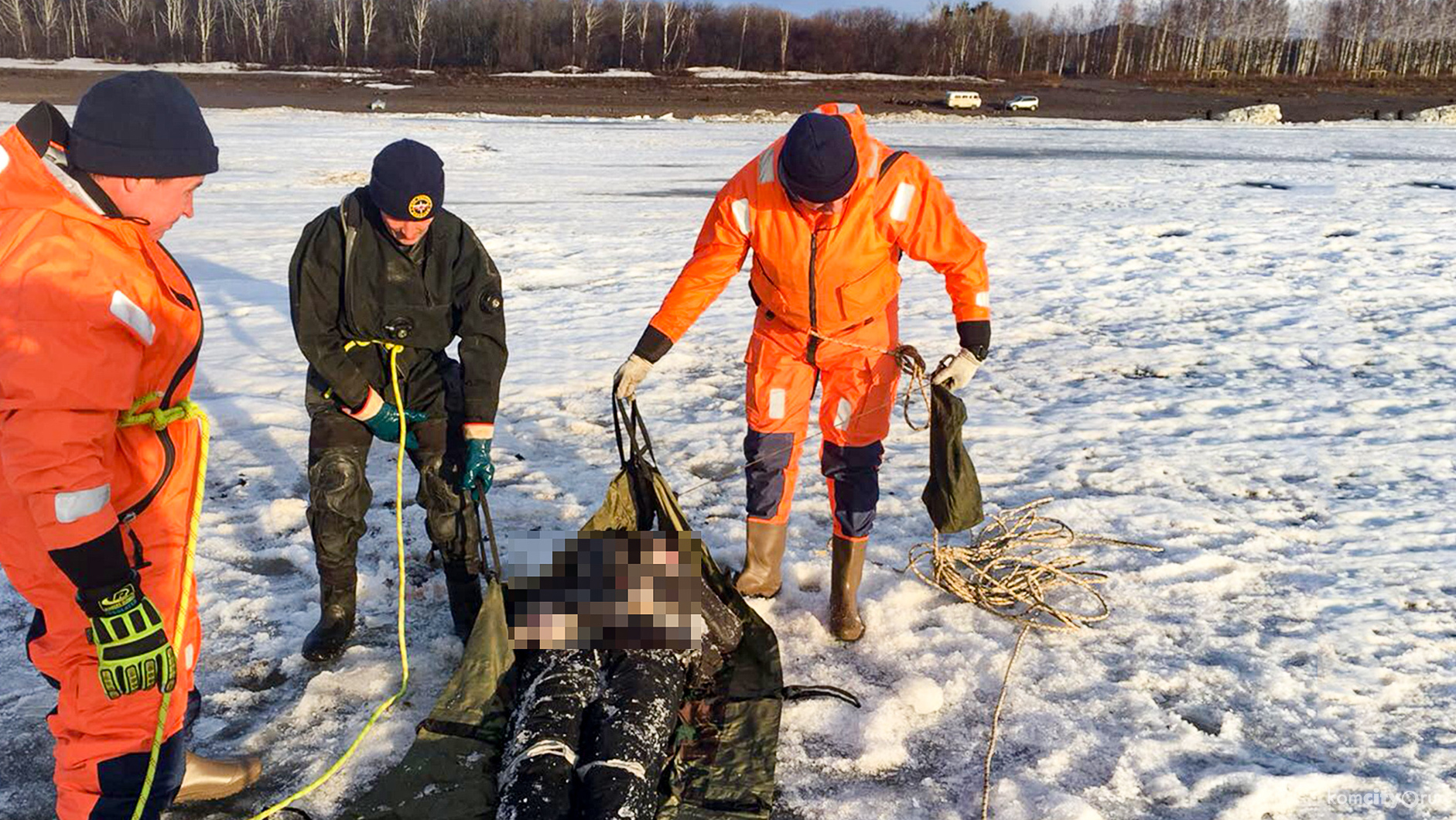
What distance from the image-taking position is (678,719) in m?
2.80

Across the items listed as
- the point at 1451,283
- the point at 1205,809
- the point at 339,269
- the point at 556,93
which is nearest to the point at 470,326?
the point at 339,269

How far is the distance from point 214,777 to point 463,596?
991 mm

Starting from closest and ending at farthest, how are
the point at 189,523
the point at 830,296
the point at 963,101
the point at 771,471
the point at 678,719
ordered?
the point at 189,523 → the point at 678,719 → the point at 830,296 → the point at 771,471 → the point at 963,101

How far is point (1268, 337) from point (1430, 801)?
4.85m

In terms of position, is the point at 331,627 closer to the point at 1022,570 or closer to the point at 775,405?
the point at 775,405

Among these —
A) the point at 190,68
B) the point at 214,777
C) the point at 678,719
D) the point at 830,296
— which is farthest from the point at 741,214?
the point at 190,68

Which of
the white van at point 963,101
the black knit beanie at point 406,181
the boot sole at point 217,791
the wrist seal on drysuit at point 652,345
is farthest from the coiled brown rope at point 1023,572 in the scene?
the white van at point 963,101

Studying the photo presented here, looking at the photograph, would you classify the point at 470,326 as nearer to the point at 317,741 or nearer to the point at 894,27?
the point at 317,741

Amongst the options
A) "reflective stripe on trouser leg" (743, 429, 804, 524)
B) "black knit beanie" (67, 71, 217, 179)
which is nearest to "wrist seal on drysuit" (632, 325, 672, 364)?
"reflective stripe on trouser leg" (743, 429, 804, 524)

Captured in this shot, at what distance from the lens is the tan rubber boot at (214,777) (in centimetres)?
258

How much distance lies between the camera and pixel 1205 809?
2598mm

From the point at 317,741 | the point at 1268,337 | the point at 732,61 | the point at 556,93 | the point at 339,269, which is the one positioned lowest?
the point at 317,741

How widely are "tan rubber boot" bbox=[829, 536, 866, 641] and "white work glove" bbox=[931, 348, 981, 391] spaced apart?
67cm

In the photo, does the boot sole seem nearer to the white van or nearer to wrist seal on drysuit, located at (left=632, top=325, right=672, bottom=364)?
wrist seal on drysuit, located at (left=632, top=325, right=672, bottom=364)
